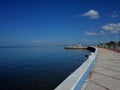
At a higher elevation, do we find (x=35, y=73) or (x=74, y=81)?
(x=74, y=81)

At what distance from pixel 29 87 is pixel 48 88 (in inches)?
64.9

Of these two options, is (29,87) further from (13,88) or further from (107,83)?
(107,83)

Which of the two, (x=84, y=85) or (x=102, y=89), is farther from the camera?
(x=84, y=85)

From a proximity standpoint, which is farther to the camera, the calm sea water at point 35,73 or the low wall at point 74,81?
the calm sea water at point 35,73

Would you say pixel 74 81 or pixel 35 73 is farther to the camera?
pixel 35 73

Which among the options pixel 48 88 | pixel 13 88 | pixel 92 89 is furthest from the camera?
pixel 13 88

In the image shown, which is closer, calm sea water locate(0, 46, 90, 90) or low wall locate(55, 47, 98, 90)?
low wall locate(55, 47, 98, 90)

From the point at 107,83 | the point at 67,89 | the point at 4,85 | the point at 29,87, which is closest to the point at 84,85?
the point at 107,83

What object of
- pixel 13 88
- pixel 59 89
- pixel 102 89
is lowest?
pixel 13 88

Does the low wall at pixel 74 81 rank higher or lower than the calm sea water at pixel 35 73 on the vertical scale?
higher

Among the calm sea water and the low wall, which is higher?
the low wall

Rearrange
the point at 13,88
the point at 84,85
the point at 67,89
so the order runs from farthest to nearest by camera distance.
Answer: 1. the point at 13,88
2. the point at 84,85
3. the point at 67,89

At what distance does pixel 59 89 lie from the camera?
3432 millimetres

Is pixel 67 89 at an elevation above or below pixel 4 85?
above
